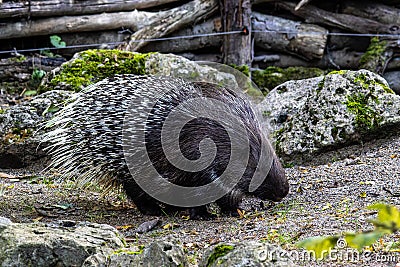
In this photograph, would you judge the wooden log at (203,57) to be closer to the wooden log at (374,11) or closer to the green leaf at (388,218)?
the wooden log at (374,11)

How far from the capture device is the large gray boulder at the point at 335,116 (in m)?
5.81

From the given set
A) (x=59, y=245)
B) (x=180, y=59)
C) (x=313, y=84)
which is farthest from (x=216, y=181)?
(x=180, y=59)

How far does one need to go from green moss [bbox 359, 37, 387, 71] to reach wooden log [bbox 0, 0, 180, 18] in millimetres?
3285

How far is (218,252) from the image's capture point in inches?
93.8

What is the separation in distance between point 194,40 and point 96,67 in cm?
261

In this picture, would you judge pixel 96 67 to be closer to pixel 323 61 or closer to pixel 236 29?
pixel 236 29

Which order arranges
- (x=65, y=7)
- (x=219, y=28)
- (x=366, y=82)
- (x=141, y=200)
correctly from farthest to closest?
1. (x=219, y=28)
2. (x=65, y=7)
3. (x=366, y=82)
4. (x=141, y=200)

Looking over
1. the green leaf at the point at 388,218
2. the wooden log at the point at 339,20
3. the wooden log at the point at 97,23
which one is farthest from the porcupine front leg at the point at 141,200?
the wooden log at the point at 339,20

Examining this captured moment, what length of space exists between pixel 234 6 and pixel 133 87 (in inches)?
176

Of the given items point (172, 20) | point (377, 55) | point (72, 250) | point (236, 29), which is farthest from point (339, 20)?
point (72, 250)

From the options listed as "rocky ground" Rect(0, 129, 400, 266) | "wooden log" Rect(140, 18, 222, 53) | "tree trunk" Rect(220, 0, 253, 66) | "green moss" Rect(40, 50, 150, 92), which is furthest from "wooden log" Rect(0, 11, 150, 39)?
"rocky ground" Rect(0, 129, 400, 266)

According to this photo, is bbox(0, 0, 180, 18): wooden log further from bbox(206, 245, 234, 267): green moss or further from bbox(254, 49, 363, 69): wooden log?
bbox(206, 245, 234, 267): green moss

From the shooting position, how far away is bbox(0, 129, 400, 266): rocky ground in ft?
11.1

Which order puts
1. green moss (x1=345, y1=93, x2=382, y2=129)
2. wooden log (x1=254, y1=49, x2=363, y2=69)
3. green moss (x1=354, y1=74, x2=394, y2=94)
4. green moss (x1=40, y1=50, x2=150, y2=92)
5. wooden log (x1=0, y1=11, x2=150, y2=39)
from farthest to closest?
wooden log (x1=254, y1=49, x2=363, y2=69)
wooden log (x1=0, y1=11, x2=150, y2=39)
green moss (x1=40, y1=50, x2=150, y2=92)
green moss (x1=354, y1=74, x2=394, y2=94)
green moss (x1=345, y1=93, x2=382, y2=129)
